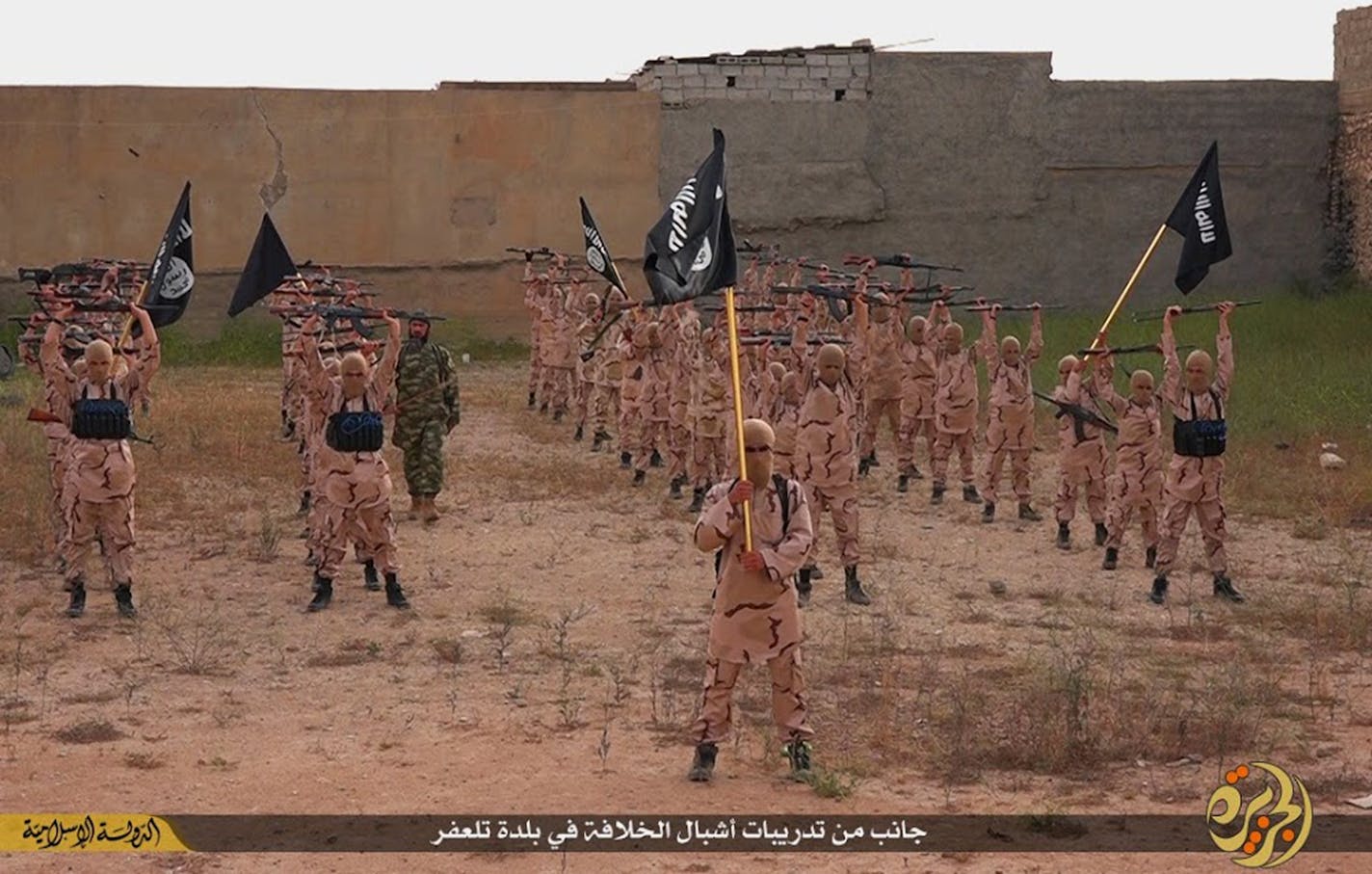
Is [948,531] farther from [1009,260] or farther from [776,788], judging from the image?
[1009,260]

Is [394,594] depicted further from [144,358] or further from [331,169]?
[331,169]

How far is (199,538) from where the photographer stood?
16.2m

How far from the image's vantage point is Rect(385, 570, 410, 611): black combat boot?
13.4 m

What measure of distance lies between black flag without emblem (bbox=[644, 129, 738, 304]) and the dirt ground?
93.0 inches

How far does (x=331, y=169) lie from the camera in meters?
31.4

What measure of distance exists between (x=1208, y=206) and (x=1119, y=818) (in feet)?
27.3

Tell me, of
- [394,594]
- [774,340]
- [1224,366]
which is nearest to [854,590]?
[1224,366]

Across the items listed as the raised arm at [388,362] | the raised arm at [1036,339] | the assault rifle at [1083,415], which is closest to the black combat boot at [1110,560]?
the assault rifle at [1083,415]

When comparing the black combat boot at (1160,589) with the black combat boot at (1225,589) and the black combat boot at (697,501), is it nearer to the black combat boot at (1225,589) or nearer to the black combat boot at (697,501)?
the black combat boot at (1225,589)

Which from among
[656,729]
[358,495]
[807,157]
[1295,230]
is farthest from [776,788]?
[1295,230]

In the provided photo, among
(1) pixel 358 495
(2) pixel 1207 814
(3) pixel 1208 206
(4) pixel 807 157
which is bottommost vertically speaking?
(2) pixel 1207 814

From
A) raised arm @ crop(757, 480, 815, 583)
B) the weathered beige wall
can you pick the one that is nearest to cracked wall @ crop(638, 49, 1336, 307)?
the weathered beige wall

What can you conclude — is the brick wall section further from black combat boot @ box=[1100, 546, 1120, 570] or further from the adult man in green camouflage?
black combat boot @ box=[1100, 546, 1120, 570]

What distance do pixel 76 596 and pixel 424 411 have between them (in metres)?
4.29
